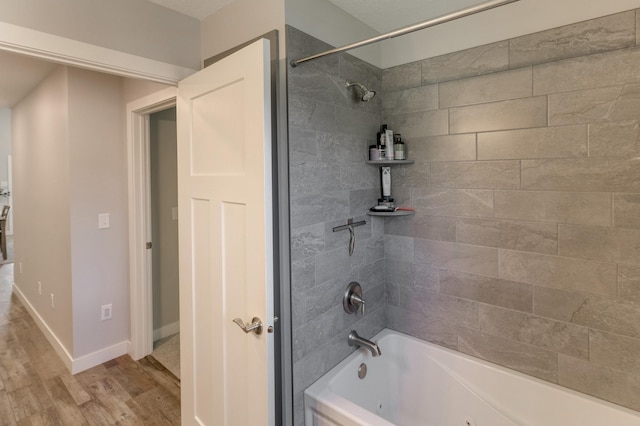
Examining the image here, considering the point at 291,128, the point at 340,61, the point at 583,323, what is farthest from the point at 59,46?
the point at 583,323

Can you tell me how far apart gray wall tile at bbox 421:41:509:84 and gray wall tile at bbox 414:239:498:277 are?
0.94 meters

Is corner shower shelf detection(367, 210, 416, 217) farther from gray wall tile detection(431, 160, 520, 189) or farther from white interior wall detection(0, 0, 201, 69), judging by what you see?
white interior wall detection(0, 0, 201, 69)

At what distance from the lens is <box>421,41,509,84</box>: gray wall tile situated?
69.1 inches

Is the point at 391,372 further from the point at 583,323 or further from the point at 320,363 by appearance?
the point at 583,323

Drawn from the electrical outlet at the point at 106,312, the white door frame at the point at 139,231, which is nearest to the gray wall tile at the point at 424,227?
the white door frame at the point at 139,231

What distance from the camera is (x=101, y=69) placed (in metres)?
1.55

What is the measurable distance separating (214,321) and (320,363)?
0.58 metres

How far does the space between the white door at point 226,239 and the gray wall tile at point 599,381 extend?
1412 mm

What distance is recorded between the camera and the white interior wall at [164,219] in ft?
10.3

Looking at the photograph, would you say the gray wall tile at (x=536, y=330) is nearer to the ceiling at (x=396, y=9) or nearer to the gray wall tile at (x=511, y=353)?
the gray wall tile at (x=511, y=353)

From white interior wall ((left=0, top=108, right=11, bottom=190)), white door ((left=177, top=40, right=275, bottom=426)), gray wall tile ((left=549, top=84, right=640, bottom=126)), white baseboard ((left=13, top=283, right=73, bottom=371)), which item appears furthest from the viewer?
white interior wall ((left=0, top=108, right=11, bottom=190))

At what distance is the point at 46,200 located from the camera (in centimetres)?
306

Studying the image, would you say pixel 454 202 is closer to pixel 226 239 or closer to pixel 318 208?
pixel 318 208

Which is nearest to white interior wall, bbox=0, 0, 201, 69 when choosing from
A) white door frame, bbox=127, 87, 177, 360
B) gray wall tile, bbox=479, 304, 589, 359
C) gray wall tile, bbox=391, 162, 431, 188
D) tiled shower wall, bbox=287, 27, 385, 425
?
tiled shower wall, bbox=287, 27, 385, 425
